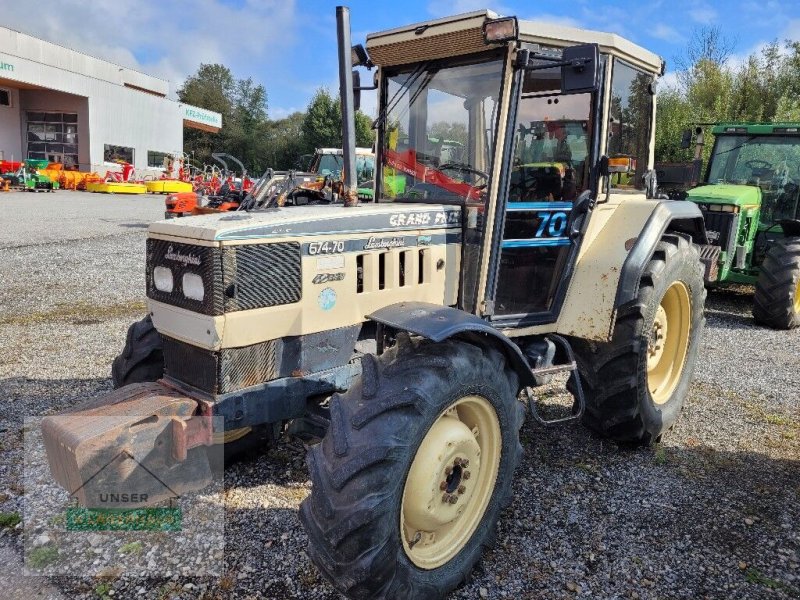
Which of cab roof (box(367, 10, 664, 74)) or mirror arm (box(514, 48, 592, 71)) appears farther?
cab roof (box(367, 10, 664, 74))

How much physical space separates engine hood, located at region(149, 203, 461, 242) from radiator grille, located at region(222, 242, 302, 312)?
0.06 metres

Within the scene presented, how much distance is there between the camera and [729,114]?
878 inches

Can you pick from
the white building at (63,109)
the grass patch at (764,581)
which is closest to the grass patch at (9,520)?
the grass patch at (764,581)

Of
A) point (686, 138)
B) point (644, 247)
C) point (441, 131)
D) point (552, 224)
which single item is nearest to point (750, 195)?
point (686, 138)

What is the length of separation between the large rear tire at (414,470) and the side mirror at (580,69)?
1310mm

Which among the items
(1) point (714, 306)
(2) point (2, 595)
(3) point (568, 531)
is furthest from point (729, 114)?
(2) point (2, 595)

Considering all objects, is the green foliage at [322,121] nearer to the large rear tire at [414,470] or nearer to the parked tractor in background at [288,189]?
the parked tractor in background at [288,189]

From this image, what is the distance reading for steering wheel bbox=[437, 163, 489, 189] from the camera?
11.0ft

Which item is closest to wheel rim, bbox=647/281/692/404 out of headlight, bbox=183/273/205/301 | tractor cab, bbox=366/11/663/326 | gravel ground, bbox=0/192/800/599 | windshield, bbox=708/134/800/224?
gravel ground, bbox=0/192/800/599

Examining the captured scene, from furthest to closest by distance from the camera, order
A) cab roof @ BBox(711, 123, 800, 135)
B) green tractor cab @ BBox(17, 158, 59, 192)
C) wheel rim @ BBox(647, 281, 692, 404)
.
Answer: green tractor cab @ BBox(17, 158, 59, 192)
cab roof @ BBox(711, 123, 800, 135)
wheel rim @ BBox(647, 281, 692, 404)

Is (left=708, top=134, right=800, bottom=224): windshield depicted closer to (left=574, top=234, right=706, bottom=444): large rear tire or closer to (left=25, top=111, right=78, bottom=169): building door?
(left=574, top=234, right=706, bottom=444): large rear tire

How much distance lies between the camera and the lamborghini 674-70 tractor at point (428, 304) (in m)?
2.48

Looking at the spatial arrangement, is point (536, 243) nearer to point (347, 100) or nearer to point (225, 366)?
point (347, 100)

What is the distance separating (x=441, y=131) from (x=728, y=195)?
6.29 meters
